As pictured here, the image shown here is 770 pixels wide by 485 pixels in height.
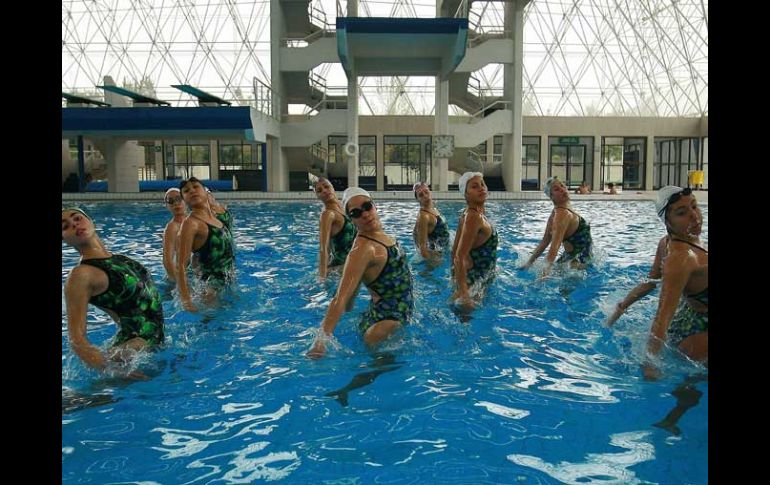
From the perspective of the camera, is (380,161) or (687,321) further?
(380,161)

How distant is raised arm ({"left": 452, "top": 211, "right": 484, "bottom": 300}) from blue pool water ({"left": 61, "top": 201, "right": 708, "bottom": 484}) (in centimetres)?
35

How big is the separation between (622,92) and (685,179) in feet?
26.8

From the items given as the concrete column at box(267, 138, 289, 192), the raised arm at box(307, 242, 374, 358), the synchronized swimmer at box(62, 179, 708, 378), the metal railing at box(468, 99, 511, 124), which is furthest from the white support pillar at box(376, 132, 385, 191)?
the raised arm at box(307, 242, 374, 358)

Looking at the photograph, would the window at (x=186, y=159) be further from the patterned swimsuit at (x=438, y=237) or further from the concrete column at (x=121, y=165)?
the patterned swimsuit at (x=438, y=237)

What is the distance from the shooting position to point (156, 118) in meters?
24.5

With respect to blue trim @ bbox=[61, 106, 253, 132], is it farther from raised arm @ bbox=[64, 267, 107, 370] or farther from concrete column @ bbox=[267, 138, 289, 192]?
raised arm @ bbox=[64, 267, 107, 370]

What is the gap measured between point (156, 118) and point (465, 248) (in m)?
20.7

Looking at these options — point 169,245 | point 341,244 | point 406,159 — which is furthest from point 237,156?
point 169,245

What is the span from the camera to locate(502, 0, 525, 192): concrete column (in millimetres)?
29453

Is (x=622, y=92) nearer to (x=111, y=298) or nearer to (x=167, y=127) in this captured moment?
(x=167, y=127)

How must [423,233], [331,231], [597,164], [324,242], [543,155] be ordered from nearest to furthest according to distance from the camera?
1. [324,242]
2. [331,231]
3. [423,233]
4. [543,155]
5. [597,164]

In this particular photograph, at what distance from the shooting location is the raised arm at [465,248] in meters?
6.76

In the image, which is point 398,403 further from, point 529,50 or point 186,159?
point 529,50
